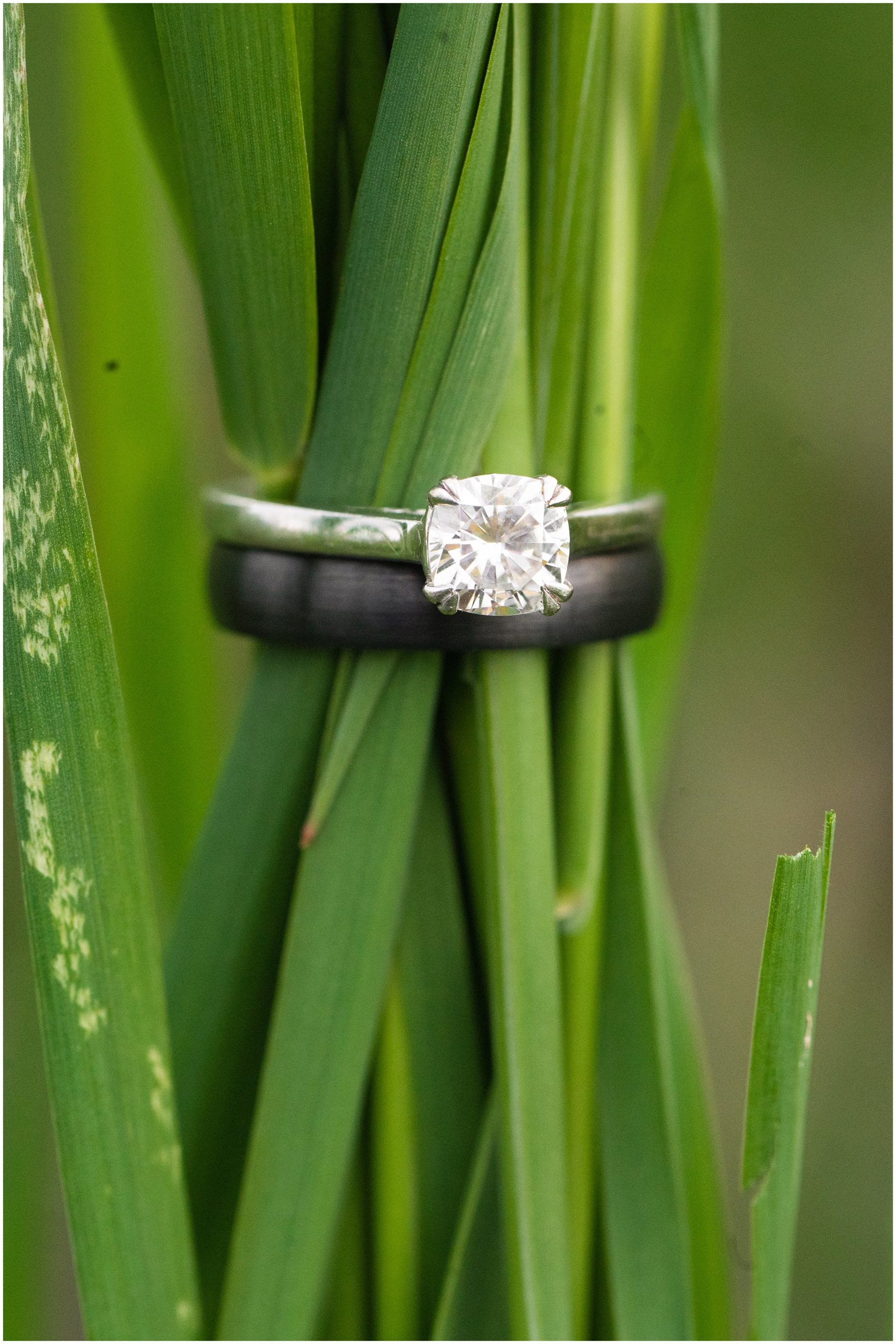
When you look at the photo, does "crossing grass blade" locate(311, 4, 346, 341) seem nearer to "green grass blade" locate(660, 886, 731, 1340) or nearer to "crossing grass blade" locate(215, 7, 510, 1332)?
"crossing grass blade" locate(215, 7, 510, 1332)

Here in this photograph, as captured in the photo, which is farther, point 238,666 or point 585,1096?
point 238,666

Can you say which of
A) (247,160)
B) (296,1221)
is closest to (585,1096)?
(296,1221)

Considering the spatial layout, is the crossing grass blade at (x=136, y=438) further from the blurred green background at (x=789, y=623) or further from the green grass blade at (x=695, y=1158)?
the green grass blade at (x=695, y=1158)

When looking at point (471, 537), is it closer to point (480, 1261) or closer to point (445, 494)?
point (445, 494)

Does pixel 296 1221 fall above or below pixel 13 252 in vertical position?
below

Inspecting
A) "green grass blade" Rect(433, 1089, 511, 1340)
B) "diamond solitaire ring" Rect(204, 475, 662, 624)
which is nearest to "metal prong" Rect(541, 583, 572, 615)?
"diamond solitaire ring" Rect(204, 475, 662, 624)

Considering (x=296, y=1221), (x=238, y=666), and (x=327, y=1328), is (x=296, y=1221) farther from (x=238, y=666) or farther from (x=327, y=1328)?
(x=238, y=666)

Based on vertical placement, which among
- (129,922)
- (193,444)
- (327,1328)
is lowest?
(327,1328)
